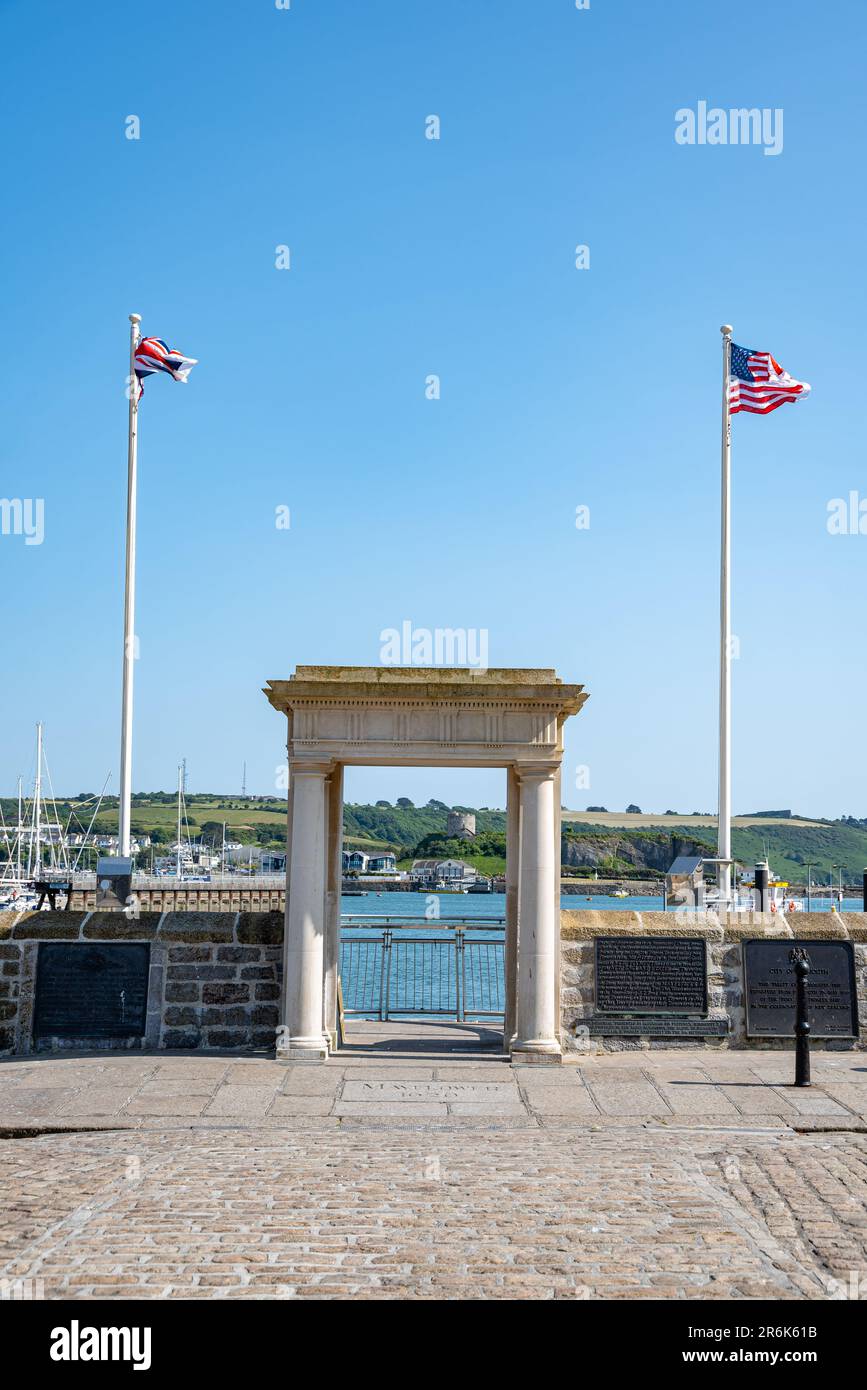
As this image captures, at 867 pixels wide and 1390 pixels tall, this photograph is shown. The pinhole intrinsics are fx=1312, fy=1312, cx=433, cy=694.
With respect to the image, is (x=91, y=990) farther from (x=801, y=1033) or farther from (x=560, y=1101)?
(x=801, y=1033)

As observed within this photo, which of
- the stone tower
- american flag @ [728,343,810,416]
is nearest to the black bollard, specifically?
american flag @ [728,343,810,416]

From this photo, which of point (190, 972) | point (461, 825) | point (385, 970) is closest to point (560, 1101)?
point (190, 972)

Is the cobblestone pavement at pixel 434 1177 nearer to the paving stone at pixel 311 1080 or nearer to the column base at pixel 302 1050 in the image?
the paving stone at pixel 311 1080

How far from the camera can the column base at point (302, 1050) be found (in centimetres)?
1382

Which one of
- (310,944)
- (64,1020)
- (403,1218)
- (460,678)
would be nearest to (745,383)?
(460,678)

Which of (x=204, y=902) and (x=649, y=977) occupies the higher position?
(x=649, y=977)

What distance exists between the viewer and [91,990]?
14.5 meters

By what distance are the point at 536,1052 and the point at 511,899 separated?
5.80ft

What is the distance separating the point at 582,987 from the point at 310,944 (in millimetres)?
3115

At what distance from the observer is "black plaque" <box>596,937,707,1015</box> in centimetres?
1470

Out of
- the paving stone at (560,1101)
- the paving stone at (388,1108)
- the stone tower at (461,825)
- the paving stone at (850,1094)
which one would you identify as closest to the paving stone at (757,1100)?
the paving stone at (850,1094)
